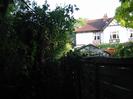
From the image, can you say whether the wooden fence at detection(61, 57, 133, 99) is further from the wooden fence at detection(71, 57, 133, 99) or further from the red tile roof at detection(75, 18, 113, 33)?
the red tile roof at detection(75, 18, 113, 33)

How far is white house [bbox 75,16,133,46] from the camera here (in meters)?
64.5

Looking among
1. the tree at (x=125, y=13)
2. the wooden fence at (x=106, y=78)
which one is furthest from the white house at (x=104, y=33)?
the wooden fence at (x=106, y=78)

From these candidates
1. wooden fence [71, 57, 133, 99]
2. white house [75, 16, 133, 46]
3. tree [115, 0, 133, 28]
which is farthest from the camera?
white house [75, 16, 133, 46]

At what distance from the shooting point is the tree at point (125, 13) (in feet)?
76.8

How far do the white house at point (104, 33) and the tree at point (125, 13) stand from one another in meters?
38.2

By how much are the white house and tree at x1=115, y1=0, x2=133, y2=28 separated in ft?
125

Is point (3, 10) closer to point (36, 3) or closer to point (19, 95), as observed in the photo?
point (36, 3)

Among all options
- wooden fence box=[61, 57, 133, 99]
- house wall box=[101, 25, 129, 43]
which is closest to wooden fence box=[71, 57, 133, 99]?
wooden fence box=[61, 57, 133, 99]

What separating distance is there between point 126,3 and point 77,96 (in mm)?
16665

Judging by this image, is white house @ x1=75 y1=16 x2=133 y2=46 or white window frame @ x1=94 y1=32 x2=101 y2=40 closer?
white house @ x1=75 y1=16 x2=133 y2=46

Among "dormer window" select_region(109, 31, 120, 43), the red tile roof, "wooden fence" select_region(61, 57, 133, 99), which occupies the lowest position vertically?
"wooden fence" select_region(61, 57, 133, 99)

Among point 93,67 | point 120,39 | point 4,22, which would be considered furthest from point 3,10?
point 120,39

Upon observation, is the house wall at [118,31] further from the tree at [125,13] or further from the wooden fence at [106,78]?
the wooden fence at [106,78]

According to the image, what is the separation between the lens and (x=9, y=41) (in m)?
10.1
